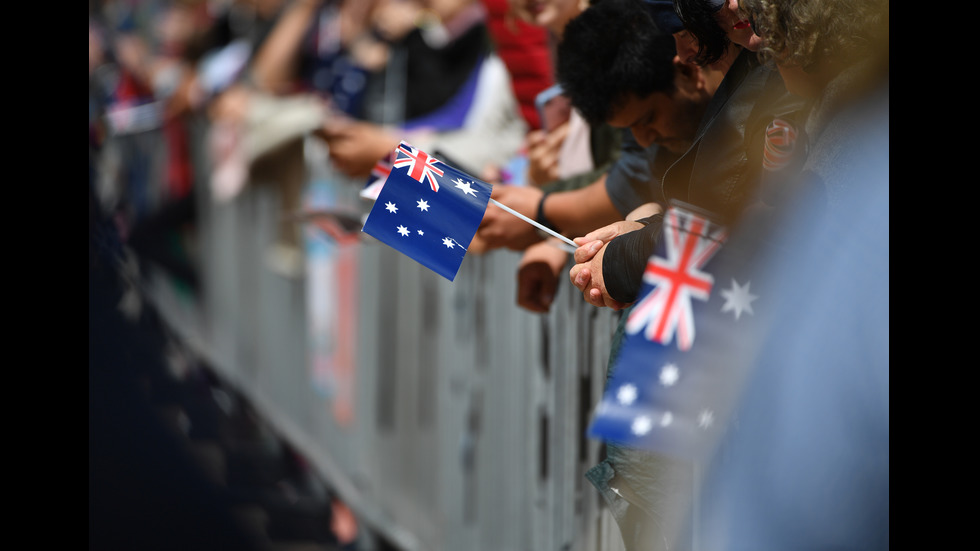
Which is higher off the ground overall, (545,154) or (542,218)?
(545,154)

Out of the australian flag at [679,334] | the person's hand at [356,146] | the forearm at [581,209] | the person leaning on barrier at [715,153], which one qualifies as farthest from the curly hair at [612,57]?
the person's hand at [356,146]

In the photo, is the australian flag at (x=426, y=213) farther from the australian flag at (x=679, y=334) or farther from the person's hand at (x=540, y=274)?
the person's hand at (x=540, y=274)

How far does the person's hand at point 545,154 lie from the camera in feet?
10.5

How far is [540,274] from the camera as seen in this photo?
310 cm

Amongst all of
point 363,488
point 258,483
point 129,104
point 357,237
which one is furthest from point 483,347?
point 129,104

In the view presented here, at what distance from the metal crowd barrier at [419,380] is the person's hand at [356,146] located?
20.5 inches

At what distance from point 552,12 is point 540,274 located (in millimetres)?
756

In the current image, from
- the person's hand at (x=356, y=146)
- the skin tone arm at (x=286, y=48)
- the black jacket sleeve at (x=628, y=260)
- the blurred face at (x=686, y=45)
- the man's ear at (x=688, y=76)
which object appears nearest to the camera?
the black jacket sleeve at (x=628, y=260)

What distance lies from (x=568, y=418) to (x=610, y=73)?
114cm

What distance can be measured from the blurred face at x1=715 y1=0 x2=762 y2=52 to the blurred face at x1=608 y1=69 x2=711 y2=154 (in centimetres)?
24

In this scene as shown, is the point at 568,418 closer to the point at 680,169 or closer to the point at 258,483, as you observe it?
the point at 680,169

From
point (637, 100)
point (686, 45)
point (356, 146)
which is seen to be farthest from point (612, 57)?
point (356, 146)

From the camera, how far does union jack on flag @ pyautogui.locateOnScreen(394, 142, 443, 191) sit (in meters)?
2.29

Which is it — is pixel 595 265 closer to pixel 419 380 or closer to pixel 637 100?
pixel 637 100
